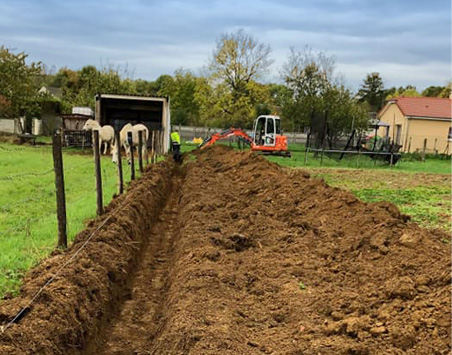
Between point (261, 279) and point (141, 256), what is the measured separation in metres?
2.85

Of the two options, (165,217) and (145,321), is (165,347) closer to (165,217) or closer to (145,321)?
(145,321)

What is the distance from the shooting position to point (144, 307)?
5.76m

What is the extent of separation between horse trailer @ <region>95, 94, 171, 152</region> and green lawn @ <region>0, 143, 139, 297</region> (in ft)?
27.8

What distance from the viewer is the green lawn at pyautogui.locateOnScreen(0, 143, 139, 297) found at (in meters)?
5.66

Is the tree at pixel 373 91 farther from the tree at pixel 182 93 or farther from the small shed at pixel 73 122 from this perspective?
the small shed at pixel 73 122

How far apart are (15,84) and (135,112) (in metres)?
10.3

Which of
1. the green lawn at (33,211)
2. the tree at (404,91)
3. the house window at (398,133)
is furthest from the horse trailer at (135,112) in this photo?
the tree at (404,91)

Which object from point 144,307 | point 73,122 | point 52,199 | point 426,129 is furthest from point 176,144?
point 426,129

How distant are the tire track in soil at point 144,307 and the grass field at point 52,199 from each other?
1184mm

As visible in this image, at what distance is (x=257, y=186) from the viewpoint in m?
11.5

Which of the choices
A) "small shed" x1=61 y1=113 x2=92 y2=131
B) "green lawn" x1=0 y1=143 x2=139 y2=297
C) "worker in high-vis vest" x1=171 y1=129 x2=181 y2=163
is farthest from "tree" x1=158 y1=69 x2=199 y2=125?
"green lawn" x1=0 y1=143 x2=139 y2=297

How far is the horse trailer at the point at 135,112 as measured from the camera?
23.9 m

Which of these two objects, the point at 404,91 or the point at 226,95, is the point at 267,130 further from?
the point at 404,91

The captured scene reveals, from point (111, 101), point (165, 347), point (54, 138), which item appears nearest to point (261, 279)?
point (165, 347)
